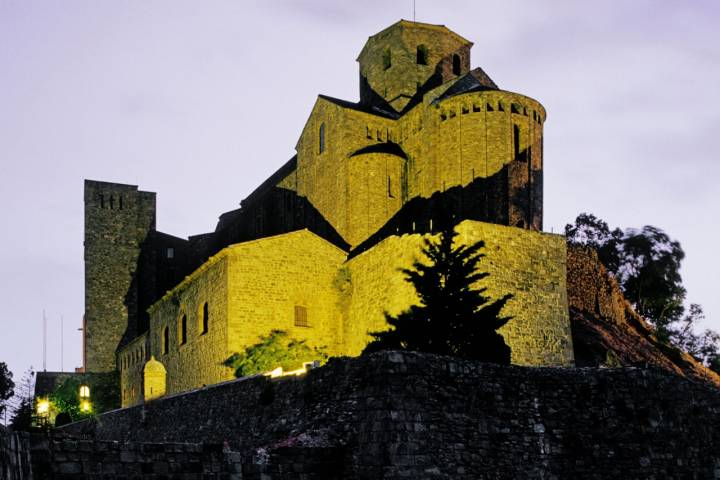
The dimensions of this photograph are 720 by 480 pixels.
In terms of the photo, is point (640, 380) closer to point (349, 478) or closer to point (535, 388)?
point (535, 388)

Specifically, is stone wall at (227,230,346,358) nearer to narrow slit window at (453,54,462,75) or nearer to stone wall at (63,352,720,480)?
stone wall at (63,352,720,480)

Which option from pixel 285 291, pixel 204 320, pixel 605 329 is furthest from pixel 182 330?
pixel 605 329

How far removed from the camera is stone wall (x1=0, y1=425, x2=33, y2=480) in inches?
314

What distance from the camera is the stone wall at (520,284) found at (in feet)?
98.3

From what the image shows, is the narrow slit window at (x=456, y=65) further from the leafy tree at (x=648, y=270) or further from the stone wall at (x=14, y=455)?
the stone wall at (x=14, y=455)

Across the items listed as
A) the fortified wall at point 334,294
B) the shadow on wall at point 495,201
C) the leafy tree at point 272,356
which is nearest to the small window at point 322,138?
the shadow on wall at point 495,201

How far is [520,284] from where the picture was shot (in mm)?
30500

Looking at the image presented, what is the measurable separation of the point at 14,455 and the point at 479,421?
294 inches

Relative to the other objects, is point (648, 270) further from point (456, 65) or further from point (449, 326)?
point (449, 326)

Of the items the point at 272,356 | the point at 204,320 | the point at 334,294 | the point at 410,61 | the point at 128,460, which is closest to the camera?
the point at 128,460

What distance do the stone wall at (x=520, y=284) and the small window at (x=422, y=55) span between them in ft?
58.6

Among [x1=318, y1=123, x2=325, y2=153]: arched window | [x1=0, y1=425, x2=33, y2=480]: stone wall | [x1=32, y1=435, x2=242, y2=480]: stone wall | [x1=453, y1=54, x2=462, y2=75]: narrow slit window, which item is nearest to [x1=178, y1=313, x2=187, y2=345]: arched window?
[x1=318, y1=123, x2=325, y2=153]: arched window

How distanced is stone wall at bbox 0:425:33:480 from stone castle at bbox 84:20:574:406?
17.9m

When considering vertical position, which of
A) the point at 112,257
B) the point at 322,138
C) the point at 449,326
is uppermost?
the point at 322,138
